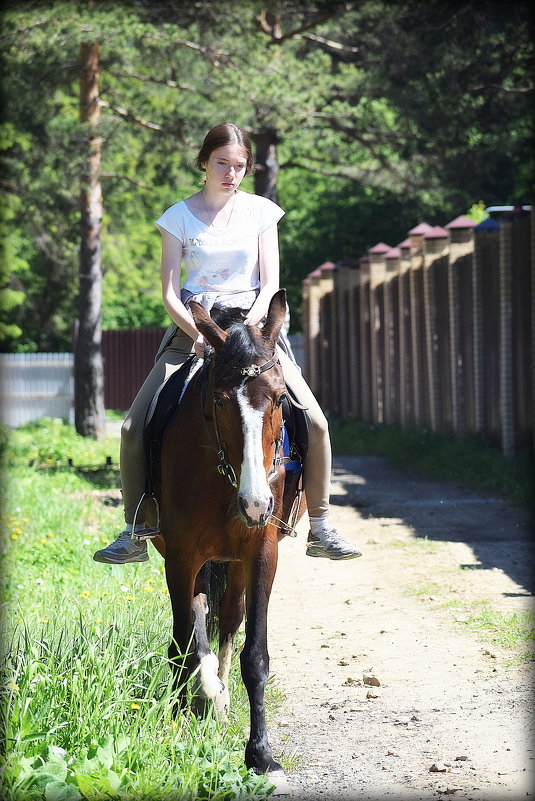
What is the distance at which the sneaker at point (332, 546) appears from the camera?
5547mm

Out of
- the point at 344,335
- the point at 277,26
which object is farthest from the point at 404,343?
the point at 277,26

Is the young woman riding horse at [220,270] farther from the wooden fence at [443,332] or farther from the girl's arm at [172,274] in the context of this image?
the wooden fence at [443,332]

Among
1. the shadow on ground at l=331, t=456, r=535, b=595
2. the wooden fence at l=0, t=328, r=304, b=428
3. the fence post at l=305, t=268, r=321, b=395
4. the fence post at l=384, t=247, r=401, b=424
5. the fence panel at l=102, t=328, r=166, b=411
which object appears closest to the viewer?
the shadow on ground at l=331, t=456, r=535, b=595

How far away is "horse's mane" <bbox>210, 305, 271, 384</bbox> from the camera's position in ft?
14.9

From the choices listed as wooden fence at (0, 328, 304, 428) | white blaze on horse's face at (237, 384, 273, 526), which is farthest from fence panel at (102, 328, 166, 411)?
white blaze on horse's face at (237, 384, 273, 526)

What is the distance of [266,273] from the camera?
17.2 feet

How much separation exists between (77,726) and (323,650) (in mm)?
2617

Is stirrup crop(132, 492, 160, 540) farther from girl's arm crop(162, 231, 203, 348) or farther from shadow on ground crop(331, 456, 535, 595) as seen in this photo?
shadow on ground crop(331, 456, 535, 595)

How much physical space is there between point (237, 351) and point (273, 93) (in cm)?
1262

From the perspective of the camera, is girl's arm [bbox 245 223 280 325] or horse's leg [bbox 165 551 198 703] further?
girl's arm [bbox 245 223 280 325]

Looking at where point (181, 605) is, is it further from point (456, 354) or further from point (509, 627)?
point (456, 354)

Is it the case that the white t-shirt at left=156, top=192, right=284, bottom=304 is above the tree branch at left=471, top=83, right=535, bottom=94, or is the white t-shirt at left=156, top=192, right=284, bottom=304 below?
below

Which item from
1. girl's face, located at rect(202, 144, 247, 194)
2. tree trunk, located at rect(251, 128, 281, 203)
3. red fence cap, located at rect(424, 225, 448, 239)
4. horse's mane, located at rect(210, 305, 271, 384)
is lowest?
horse's mane, located at rect(210, 305, 271, 384)

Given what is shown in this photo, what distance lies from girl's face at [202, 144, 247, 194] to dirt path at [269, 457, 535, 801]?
2.47 meters
